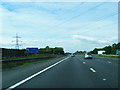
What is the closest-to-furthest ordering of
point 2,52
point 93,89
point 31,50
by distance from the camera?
point 93,89
point 2,52
point 31,50

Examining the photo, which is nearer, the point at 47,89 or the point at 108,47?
the point at 47,89

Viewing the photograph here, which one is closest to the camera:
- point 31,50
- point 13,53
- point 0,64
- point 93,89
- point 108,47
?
point 93,89

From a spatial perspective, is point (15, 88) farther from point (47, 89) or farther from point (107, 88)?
point (107, 88)

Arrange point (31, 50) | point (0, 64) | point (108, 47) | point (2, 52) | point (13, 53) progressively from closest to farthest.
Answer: point (0, 64)
point (2, 52)
point (13, 53)
point (31, 50)
point (108, 47)

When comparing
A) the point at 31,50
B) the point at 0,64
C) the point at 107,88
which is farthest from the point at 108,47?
the point at 107,88

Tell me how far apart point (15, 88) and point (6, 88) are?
1.34 ft

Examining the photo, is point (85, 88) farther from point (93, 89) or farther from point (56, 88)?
point (56, 88)

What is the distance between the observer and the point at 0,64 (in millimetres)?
22672

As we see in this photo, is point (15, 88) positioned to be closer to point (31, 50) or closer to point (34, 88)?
point (34, 88)

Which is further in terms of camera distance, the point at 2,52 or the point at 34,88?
the point at 2,52

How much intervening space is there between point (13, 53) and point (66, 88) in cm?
4543

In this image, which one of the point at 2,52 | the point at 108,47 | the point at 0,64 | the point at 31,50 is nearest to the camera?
the point at 0,64

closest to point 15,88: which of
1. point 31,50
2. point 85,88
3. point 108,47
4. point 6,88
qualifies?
point 6,88

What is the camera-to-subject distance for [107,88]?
341 inches
